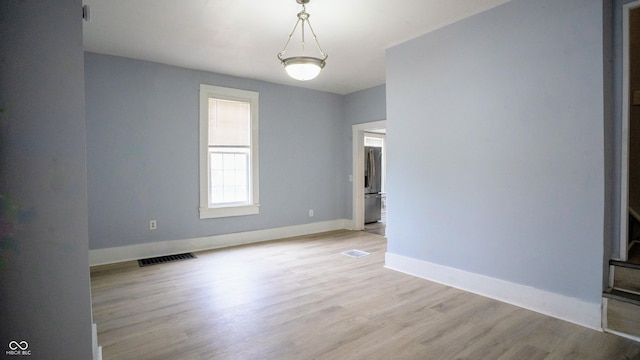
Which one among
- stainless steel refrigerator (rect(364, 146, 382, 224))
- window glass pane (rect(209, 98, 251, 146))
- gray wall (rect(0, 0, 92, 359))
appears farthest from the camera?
stainless steel refrigerator (rect(364, 146, 382, 224))

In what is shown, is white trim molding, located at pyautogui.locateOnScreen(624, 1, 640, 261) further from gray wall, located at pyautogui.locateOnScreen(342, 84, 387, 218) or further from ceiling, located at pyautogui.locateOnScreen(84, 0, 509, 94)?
gray wall, located at pyautogui.locateOnScreen(342, 84, 387, 218)

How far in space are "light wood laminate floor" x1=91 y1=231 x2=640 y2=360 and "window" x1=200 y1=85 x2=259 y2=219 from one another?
1.36m

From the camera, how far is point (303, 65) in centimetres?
284

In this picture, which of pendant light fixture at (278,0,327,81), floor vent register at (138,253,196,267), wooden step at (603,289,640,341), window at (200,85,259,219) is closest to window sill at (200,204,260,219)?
window at (200,85,259,219)

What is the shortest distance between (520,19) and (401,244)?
247 cm

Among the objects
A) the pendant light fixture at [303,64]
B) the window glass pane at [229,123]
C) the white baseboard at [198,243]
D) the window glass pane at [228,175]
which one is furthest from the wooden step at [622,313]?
the window glass pane at [229,123]

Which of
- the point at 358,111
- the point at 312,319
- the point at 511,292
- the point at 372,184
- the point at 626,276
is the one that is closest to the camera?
the point at 626,276

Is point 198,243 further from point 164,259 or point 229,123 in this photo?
point 229,123

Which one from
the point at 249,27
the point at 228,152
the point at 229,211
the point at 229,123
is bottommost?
the point at 229,211

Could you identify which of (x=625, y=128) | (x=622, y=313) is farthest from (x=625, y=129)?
(x=622, y=313)

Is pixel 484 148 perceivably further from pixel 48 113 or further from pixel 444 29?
pixel 48 113

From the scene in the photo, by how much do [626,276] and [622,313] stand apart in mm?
330

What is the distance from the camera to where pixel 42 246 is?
4.27ft

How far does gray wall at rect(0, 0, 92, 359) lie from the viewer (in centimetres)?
124
